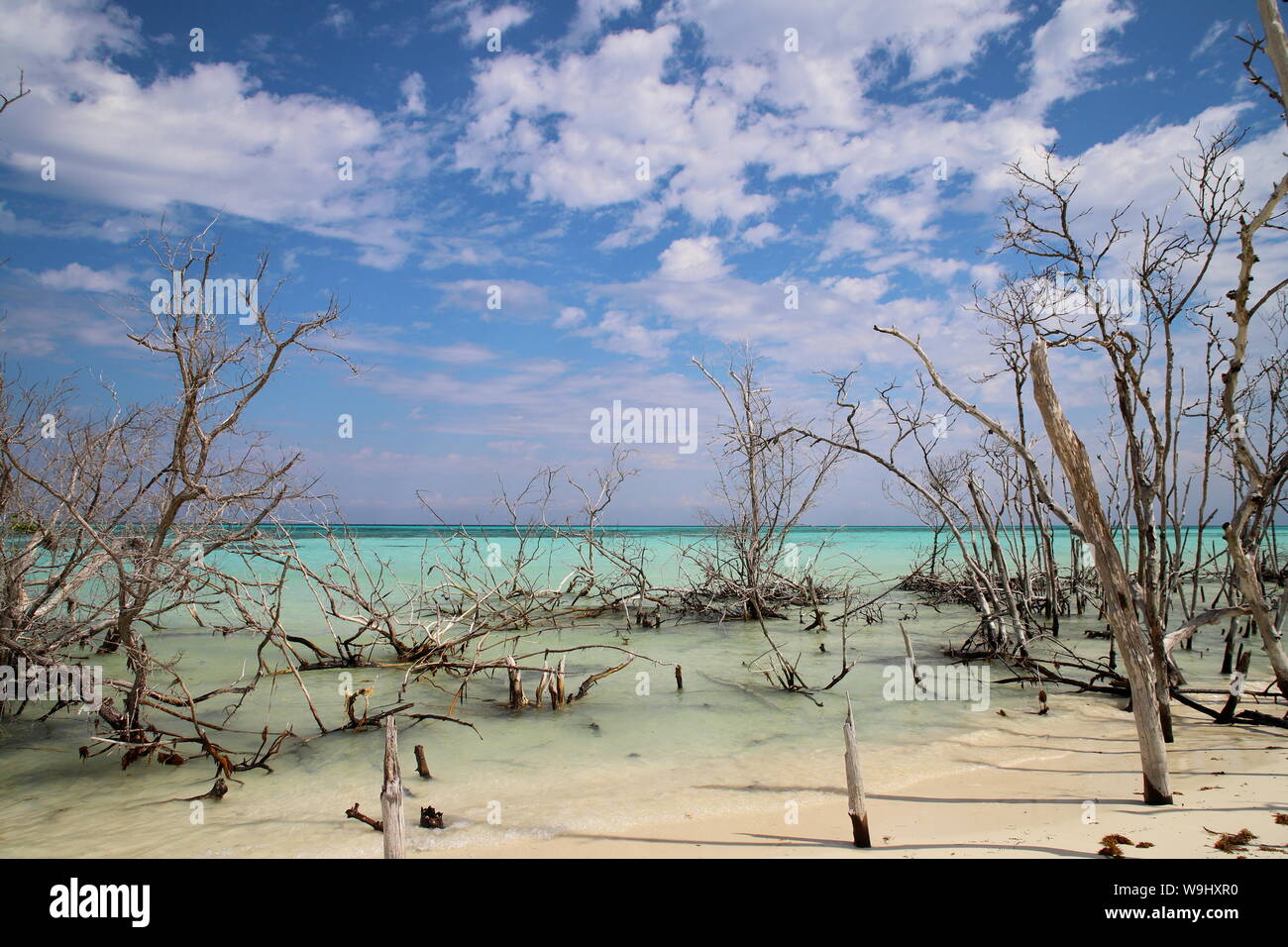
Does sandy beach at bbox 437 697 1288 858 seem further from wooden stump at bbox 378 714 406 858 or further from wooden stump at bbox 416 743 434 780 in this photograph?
wooden stump at bbox 416 743 434 780

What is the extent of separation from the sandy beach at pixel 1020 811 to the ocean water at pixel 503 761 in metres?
0.22

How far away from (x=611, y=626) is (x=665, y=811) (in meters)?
10.8

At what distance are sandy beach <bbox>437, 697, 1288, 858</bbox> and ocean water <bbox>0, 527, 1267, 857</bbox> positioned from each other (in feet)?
0.72

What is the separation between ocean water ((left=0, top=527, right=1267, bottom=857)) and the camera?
5715 millimetres

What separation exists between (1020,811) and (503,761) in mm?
4866

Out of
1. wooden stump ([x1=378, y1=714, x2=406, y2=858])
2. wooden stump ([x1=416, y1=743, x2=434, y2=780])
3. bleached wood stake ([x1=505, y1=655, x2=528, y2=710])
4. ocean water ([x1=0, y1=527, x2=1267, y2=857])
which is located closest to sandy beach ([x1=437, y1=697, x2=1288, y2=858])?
ocean water ([x1=0, y1=527, x2=1267, y2=857])

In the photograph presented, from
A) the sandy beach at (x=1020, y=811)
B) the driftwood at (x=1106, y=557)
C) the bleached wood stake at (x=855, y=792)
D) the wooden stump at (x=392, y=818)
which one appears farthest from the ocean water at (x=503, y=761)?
the driftwood at (x=1106, y=557)

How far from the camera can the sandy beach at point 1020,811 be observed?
4457 millimetres

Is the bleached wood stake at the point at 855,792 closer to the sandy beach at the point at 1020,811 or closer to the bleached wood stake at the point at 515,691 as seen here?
the sandy beach at the point at 1020,811

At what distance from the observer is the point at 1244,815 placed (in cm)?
454

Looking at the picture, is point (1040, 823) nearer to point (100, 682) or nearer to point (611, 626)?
point (100, 682)

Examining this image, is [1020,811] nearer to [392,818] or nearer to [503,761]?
[392,818]

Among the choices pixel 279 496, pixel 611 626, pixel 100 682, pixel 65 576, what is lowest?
pixel 611 626
